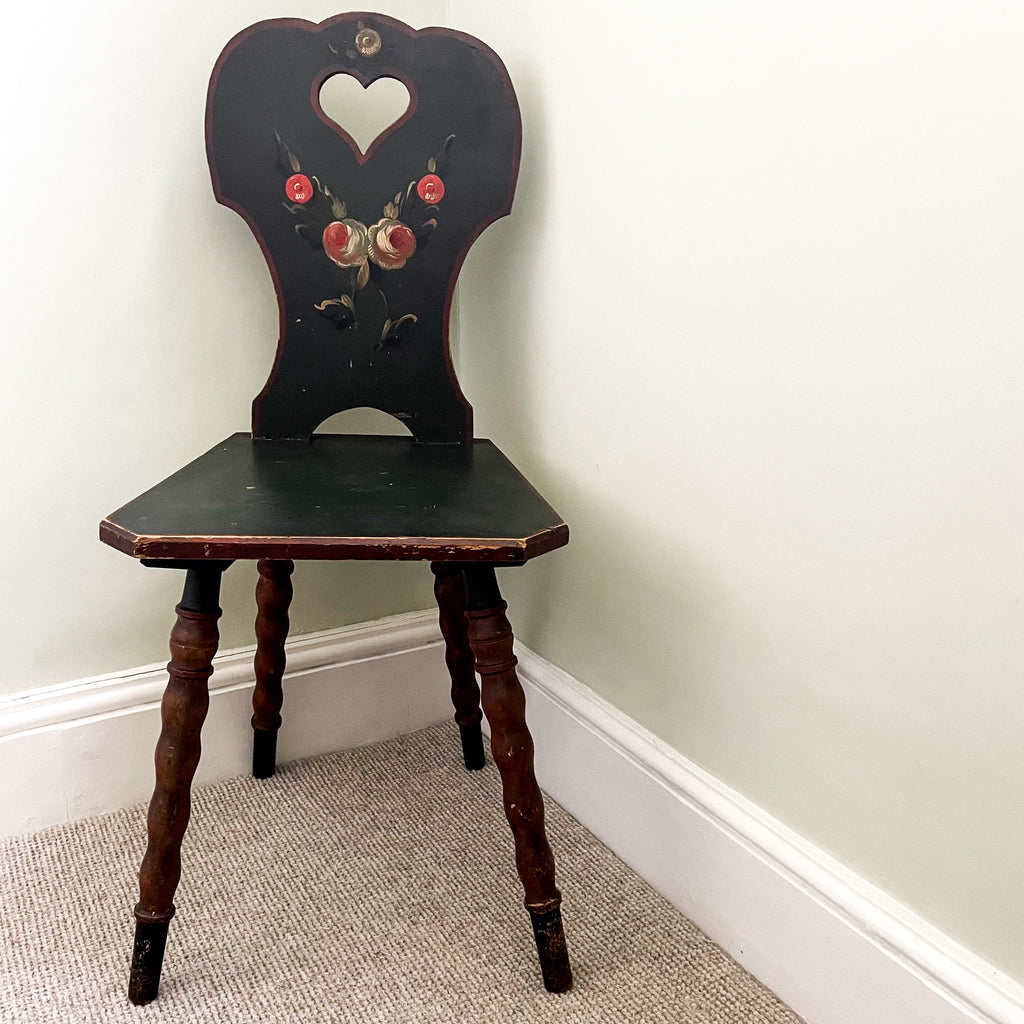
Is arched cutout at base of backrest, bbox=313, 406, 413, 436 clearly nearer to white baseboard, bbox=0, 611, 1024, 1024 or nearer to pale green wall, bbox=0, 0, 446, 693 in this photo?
pale green wall, bbox=0, 0, 446, 693

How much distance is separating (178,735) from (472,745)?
50cm

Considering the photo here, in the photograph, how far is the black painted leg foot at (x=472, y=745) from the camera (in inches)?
50.9

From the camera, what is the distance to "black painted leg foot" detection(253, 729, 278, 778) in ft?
4.12

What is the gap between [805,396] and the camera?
835 mm

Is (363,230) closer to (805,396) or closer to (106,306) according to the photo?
(106,306)

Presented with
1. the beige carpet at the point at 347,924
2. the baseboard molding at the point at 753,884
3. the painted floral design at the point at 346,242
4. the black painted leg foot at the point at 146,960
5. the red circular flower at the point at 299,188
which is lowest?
the beige carpet at the point at 347,924

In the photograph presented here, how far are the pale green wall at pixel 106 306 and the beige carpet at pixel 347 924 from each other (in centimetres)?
23

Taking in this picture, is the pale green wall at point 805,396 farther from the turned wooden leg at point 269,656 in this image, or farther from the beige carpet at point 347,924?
the turned wooden leg at point 269,656

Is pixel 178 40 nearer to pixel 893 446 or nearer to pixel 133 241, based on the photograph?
pixel 133 241

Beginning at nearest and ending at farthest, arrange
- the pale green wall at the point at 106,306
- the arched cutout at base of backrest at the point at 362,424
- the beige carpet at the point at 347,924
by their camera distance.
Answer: the beige carpet at the point at 347,924
the pale green wall at the point at 106,306
the arched cutout at base of backrest at the point at 362,424

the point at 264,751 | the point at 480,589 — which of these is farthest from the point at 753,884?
the point at 264,751

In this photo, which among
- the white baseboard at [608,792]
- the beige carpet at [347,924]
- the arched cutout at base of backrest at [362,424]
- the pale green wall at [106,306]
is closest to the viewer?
the white baseboard at [608,792]

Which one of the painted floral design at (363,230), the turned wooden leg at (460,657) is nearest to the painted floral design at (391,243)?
the painted floral design at (363,230)

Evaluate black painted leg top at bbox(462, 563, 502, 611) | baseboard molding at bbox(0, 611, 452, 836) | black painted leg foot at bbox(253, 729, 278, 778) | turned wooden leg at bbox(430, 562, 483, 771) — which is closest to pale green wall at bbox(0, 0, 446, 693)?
baseboard molding at bbox(0, 611, 452, 836)
